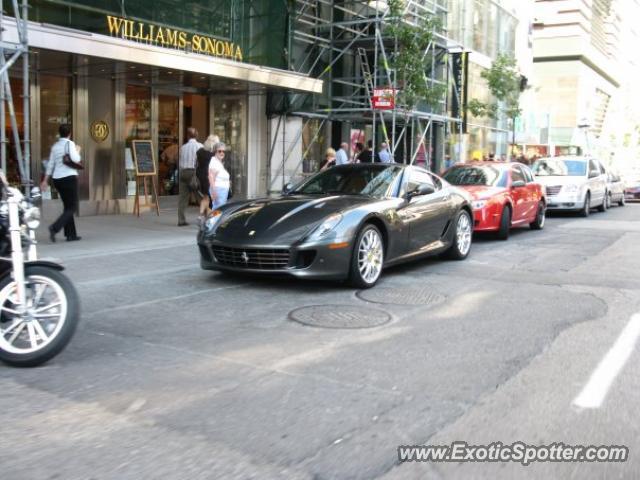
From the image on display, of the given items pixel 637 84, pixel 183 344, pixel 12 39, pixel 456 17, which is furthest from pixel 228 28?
pixel 637 84

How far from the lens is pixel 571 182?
18219 mm

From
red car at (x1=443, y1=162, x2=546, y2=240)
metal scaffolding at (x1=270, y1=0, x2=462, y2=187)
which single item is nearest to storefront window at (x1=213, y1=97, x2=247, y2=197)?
metal scaffolding at (x1=270, y1=0, x2=462, y2=187)

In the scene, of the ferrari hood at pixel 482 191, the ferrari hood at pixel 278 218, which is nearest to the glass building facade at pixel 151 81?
the ferrari hood at pixel 278 218

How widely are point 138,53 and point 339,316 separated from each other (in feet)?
25.1

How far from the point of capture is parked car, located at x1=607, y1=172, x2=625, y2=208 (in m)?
21.5

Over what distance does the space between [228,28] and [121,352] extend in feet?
39.9

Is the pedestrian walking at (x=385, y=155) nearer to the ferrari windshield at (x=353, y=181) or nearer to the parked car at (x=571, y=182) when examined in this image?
the parked car at (x=571, y=182)

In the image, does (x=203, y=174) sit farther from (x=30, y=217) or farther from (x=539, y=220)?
(x=30, y=217)

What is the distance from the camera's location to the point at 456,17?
94.7 ft

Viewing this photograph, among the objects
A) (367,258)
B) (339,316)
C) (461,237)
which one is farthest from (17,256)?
(461,237)

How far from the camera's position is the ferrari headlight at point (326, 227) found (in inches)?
279

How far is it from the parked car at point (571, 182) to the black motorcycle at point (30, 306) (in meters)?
15.1

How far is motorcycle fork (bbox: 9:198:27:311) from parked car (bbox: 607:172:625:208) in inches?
784

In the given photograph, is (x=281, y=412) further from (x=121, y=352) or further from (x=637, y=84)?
(x=637, y=84)
